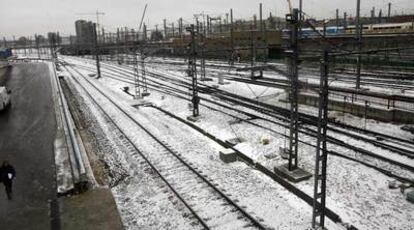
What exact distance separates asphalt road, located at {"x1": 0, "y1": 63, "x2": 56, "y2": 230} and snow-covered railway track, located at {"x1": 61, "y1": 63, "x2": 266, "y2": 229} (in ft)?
13.0

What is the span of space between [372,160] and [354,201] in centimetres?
354

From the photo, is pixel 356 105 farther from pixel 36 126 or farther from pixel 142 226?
pixel 36 126

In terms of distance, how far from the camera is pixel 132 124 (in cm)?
2231

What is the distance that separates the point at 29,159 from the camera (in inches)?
628

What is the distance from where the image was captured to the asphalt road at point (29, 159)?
10961 millimetres

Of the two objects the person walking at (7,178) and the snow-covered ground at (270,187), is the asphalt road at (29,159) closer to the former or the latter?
the person walking at (7,178)

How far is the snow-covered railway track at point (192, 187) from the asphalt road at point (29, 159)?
13.0ft

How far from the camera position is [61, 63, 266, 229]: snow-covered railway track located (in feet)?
34.6

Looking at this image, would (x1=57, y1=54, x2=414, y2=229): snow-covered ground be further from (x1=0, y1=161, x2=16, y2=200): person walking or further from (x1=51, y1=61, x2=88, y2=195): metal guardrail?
(x1=0, y1=161, x2=16, y2=200): person walking

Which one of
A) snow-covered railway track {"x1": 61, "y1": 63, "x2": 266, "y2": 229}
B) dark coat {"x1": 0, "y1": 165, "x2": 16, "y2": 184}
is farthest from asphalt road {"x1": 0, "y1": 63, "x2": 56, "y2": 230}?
snow-covered railway track {"x1": 61, "y1": 63, "x2": 266, "y2": 229}

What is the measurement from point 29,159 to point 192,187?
7910 millimetres

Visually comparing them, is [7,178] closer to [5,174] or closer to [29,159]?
[5,174]

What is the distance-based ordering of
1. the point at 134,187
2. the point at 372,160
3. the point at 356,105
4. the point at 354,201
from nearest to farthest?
the point at 354,201 < the point at 134,187 < the point at 372,160 < the point at 356,105

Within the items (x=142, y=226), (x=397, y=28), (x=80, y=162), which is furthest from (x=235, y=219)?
(x=397, y=28)
